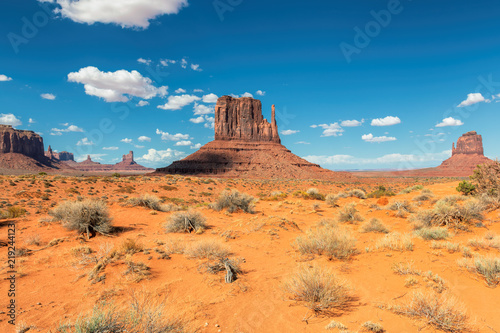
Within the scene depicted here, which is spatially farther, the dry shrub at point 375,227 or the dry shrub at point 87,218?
the dry shrub at point 375,227

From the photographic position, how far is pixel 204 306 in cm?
482

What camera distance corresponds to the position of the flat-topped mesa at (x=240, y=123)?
374ft

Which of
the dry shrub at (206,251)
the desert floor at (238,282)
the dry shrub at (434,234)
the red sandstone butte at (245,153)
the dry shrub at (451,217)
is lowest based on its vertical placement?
the desert floor at (238,282)

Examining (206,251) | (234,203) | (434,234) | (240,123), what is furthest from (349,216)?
(240,123)

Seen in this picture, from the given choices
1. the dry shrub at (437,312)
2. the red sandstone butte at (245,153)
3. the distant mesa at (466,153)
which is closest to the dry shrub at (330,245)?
the dry shrub at (437,312)

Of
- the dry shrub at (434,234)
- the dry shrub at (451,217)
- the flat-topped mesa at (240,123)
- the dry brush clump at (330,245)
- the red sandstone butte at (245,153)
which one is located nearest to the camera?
the dry brush clump at (330,245)

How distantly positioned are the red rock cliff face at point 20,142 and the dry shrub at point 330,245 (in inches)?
7298

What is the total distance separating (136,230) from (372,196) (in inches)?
913

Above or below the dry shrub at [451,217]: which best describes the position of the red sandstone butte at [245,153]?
above

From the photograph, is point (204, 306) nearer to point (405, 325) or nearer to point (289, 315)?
point (289, 315)

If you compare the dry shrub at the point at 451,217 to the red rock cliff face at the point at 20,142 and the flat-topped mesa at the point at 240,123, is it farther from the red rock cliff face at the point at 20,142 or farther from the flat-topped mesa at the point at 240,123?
the red rock cliff face at the point at 20,142

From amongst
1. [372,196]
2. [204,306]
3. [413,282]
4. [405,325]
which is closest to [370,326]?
[405,325]

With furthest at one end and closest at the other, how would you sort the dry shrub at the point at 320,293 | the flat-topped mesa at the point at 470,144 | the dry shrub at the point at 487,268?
the flat-topped mesa at the point at 470,144 < the dry shrub at the point at 487,268 < the dry shrub at the point at 320,293

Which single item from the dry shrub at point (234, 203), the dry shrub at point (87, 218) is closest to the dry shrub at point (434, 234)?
the dry shrub at point (234, 203)
